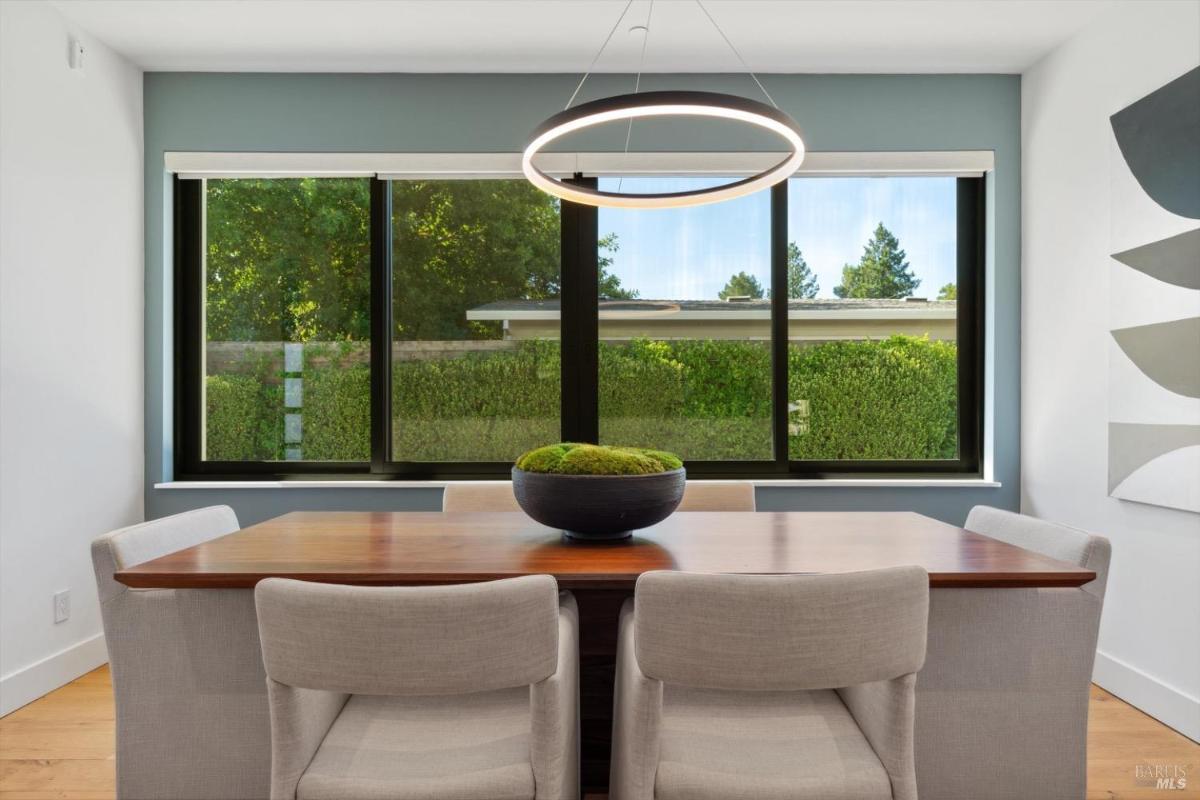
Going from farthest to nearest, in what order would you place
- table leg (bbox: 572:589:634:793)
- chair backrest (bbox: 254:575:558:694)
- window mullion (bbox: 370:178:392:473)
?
window mullion (bbox: 370:178:392:473)
table leg (bbox: 572:589:634:793)
chair backrest (bbox: 254:575:558:694)

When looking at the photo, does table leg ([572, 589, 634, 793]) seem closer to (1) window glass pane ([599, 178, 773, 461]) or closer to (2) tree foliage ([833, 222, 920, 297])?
(1) window glass pane ([599, 178, 773, 461])

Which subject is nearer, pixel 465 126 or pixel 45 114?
pixel 45 114

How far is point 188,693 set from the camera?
1.41 m

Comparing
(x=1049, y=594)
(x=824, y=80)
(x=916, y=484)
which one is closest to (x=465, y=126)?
(x=824, y=80)

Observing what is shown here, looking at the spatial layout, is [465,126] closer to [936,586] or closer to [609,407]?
[609,407]

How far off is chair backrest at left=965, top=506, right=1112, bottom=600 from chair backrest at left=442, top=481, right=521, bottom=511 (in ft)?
4.70

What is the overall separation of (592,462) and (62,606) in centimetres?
241

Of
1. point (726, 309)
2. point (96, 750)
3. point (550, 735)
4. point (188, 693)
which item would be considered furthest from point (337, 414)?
point (550, 735)

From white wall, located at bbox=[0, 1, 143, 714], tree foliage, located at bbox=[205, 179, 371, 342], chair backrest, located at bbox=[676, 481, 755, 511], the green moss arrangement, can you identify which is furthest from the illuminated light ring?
white wall, located at bbox=[0, 1, 143, 714]

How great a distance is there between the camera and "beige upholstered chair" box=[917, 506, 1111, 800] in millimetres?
1373

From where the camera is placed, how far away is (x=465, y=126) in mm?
3215

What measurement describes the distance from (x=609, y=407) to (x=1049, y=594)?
2175 mm

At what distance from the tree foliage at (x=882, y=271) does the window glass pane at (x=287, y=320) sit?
2.36 m

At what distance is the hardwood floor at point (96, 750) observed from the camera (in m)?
1.94
